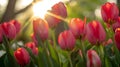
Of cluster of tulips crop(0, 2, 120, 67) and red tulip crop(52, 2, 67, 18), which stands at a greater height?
red tulip crop(52, 2, 67, 18)

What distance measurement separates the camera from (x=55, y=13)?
5.71 feet

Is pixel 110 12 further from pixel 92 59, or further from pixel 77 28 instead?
pixel 92 59

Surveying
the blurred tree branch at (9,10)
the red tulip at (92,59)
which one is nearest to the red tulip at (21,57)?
the red tulip at (92,59)

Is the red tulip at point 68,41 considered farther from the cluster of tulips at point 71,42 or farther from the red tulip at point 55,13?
the red tulip at point 55,13

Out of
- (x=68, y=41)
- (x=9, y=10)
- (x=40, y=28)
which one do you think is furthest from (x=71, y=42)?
(x=9, y=10)

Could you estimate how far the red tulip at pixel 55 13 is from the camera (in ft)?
5.61

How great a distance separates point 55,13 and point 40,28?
179mm

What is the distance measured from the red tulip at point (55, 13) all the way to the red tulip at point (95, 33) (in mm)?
184

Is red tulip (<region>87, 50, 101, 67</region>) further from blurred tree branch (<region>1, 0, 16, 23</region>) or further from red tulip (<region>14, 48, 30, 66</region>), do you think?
blurred tree branch (<region>1, 0, 16, 23</region>)

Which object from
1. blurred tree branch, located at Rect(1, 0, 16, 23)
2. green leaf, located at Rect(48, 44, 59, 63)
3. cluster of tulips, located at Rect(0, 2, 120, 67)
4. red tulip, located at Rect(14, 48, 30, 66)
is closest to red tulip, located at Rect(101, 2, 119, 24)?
cluster of tulips, located at Rect(0, 2, 120, 67)

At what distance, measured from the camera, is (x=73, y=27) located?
5.32ft

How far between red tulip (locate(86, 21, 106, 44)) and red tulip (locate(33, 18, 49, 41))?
175mm

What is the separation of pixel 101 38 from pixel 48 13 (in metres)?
0.31

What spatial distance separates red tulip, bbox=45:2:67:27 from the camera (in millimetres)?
1711
